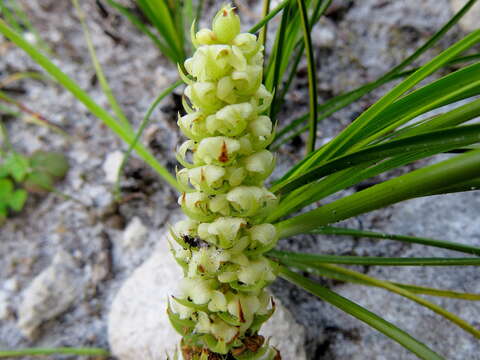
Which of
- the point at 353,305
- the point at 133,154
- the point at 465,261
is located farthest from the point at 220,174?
the point at 133,154

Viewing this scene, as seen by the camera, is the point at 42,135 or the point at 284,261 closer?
the point at 284,261

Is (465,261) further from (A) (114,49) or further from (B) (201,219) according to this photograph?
(A) (114,49)

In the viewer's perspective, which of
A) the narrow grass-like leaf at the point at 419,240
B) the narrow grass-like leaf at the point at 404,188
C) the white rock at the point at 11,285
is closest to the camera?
the narrow grass-like leaf at the point at 404,188

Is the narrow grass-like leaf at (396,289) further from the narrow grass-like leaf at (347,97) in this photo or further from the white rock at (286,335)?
the narrow grass-like leaf at (347,97)

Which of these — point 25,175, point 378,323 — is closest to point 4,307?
point 25,175

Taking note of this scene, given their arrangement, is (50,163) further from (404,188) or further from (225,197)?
(404,188)

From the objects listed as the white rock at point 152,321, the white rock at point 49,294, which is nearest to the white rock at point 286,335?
the white rock at point 152,321
